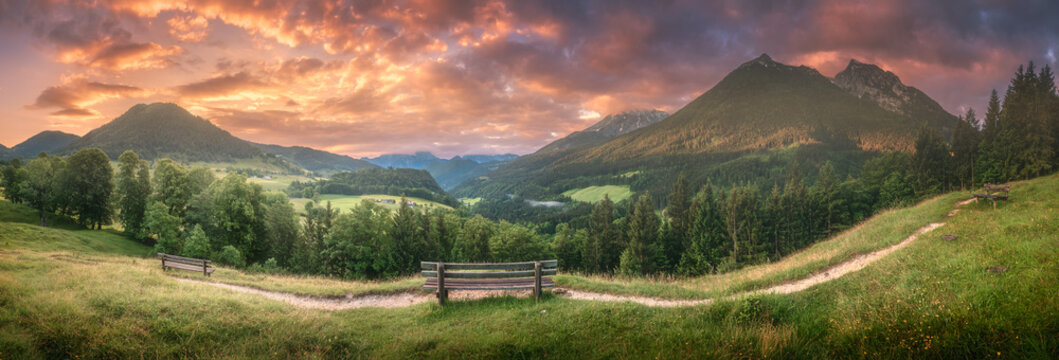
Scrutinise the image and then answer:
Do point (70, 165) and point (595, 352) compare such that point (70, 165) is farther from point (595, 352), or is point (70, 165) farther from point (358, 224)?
point (595, 352)

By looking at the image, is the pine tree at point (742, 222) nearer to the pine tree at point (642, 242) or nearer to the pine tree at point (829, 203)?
the pine tree at point (829, 203)

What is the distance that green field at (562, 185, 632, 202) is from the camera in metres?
145

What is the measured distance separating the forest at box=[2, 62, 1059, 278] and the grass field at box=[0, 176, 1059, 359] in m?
15.9

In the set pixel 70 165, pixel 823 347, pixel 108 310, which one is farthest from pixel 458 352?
pixel 70 165

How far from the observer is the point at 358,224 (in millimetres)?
32750

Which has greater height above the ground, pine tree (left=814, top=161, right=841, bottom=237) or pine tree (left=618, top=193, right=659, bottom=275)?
pine tree (left=814, top=161, right=841, bottom=237)

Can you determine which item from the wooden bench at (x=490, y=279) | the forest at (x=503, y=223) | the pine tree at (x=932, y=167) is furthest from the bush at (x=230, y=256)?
the pine tree at (x=932, y=167)

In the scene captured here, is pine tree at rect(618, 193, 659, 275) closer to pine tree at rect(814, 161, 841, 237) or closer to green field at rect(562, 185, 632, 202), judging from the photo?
pine tree at rect(814, 161, 841, 237)

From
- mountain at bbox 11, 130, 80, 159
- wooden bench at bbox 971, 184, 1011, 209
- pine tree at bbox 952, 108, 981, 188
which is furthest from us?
mountain at bbox 11, 130, 80, 159

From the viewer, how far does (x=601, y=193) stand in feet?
514

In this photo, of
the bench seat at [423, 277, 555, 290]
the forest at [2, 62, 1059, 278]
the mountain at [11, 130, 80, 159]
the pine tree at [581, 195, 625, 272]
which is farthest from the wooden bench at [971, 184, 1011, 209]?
the mountain at [11, 130, 80, 159]

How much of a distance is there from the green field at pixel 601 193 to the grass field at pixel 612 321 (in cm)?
13435

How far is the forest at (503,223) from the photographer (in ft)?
98.6

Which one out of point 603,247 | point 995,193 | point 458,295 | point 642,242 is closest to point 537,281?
point 458,295
